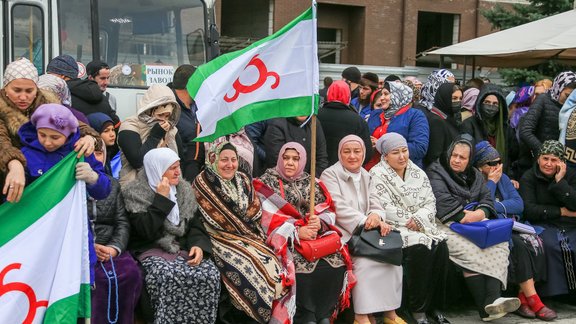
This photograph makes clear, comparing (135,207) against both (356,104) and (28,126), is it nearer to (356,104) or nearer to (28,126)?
(28,126)

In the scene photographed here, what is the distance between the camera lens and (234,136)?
710 centimetres

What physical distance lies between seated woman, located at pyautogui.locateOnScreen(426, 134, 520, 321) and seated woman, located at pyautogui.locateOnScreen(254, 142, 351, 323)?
46.2 inches

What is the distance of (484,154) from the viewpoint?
780 cm

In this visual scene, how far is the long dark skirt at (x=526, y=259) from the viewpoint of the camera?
7438 millimetres

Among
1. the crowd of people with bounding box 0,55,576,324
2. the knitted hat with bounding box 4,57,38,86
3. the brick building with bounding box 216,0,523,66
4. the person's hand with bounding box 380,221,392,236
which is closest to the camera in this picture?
the knitted hat with bounding box 4,57,38,86

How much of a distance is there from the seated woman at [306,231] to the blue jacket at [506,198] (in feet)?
5.90

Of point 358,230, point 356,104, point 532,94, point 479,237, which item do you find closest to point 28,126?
point 358,230

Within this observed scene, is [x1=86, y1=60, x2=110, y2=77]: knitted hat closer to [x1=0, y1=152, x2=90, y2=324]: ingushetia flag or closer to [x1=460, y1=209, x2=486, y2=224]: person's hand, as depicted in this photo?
[x1=0, y1=152, x2=90, y2=324]: ingushetia flag

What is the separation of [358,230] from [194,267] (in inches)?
62.1

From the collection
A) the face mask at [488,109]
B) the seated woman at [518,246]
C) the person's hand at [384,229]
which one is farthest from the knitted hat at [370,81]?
the person's hand at [384,229]

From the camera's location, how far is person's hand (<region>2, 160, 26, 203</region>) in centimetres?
474

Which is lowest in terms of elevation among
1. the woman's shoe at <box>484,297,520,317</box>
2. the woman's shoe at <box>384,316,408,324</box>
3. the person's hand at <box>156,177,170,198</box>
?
the woman's shoe at <box>384,316,408,324</box>

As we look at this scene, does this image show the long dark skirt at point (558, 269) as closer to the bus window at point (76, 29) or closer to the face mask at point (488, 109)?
the face mask at point (488, 109)

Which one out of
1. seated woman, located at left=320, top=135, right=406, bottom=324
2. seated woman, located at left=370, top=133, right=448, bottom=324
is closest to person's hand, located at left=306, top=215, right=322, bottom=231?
seated woman, located at left=320, top=135, right=406, bottom=324
